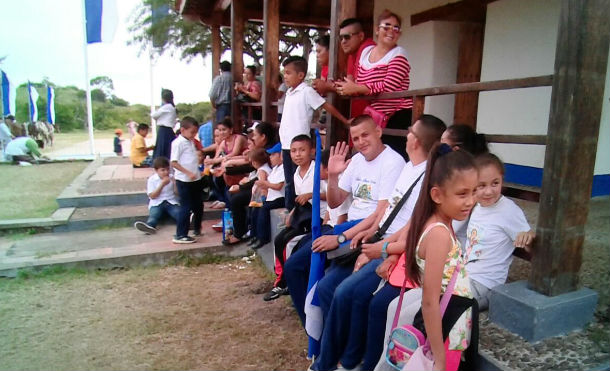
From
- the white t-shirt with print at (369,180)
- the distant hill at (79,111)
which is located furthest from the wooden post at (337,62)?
the distant hill at (79,111)

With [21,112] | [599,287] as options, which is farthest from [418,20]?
[21,112]

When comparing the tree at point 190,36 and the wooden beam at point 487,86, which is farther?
the tree at point 190,36

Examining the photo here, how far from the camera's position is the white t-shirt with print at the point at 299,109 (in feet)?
13.2

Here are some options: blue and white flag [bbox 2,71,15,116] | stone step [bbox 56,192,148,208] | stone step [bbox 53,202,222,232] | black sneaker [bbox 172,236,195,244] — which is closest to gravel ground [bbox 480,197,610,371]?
black sneaker [bbox 172,236,195,244]

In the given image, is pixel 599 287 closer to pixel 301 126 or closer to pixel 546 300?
pixel 546 300

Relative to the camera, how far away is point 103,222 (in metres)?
6.29

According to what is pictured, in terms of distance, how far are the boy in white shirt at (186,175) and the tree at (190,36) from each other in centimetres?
753

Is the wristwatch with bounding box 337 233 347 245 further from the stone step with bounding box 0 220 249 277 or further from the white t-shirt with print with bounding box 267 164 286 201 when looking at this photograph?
the stone step with bounding box 0 220 249 277

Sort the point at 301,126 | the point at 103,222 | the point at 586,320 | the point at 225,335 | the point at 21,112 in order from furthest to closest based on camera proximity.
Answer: the point at 21,112 < the point at 103,222 < the point at 301,126 < the point at 225,335 < the point at 586,320

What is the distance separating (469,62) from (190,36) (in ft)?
37.8

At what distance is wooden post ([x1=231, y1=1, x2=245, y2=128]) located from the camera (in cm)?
716

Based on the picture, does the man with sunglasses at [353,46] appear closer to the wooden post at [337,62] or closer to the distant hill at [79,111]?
the wooden post at [337,62]

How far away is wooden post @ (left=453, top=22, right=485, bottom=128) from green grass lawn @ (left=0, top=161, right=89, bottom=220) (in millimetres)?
6497

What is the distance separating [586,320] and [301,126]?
8.76 ft
